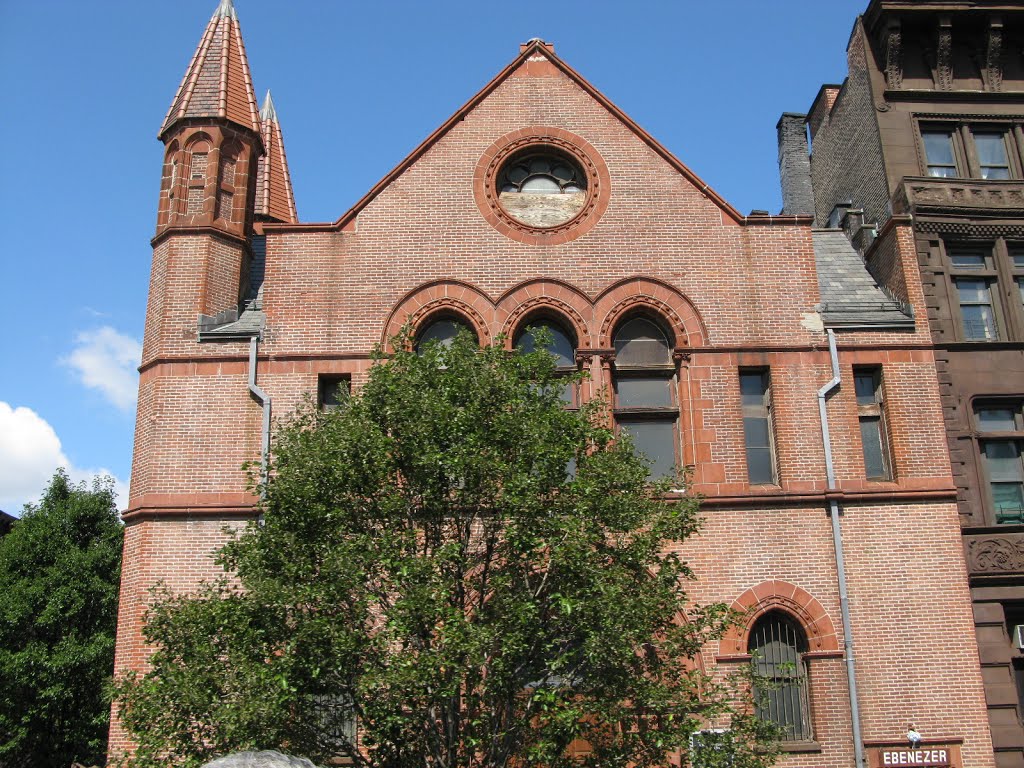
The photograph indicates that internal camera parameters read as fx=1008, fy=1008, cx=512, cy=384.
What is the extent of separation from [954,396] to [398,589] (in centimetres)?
1140

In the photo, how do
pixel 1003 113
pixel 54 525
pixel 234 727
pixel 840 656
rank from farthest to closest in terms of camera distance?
pixel 54 525 → pixel 1003 113 → pixel 840 656 → pixel 234 727

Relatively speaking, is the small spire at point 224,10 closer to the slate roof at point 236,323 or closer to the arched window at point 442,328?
the slate roof at point 236,323

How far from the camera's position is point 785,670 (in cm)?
1540

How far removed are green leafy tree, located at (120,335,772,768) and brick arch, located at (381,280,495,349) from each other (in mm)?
5213

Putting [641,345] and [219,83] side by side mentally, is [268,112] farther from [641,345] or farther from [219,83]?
[641,345]

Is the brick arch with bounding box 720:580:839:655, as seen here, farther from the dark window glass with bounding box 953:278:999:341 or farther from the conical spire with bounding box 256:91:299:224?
the conical spire with bounding box 256:91:299:224

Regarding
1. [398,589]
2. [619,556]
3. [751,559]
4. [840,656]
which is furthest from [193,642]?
[840,656]

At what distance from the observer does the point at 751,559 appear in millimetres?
16109

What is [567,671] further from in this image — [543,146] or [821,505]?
[543,146]

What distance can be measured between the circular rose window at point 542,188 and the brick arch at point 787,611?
7339 millimetres

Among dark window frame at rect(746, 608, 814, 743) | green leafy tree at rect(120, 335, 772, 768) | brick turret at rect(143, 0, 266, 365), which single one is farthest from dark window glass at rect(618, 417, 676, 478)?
brick turret at rect(143, 0, 266, 365)

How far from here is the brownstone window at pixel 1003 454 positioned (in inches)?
687

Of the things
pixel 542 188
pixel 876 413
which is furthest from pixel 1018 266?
pixel 542 188

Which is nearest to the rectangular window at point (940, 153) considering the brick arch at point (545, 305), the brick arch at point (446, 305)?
the brick arch at point (545, 305)
